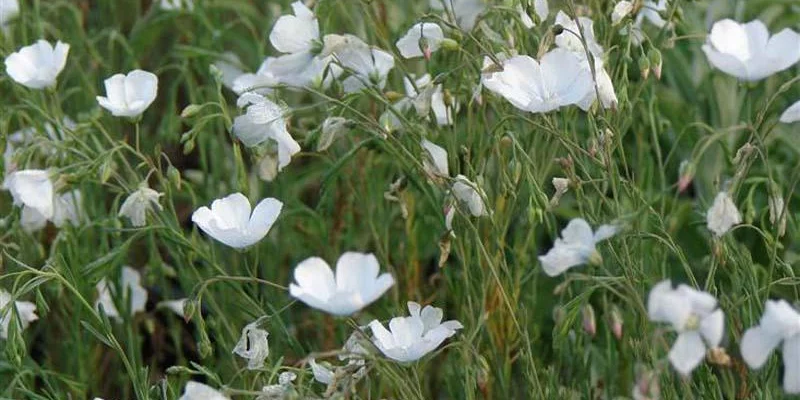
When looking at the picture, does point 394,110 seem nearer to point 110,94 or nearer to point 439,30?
point 439,30

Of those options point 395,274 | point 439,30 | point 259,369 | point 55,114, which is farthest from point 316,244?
point 259,369

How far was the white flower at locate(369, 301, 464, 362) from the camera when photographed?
160 centimetres

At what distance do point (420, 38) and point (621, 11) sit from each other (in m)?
0.26

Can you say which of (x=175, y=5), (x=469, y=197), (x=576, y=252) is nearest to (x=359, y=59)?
(x=469, y=197)

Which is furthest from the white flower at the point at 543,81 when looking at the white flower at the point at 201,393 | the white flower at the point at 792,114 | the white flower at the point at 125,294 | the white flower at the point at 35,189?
the white flower at the point at 125,294

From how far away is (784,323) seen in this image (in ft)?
4.47

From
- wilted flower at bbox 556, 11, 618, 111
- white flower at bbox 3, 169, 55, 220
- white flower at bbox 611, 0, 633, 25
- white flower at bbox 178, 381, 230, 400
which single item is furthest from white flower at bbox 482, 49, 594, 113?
white flower at bbox 3, 169, 55, 220

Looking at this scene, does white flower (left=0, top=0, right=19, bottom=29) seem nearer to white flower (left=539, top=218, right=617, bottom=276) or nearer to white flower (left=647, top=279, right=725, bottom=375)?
white flower (left=539, top=218, right=617, bottom=276)

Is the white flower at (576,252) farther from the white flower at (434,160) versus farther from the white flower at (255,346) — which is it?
the white flower at (255,346)

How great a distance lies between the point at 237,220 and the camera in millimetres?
1789

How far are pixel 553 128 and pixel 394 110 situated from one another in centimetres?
22

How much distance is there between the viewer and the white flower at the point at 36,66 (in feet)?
6.82

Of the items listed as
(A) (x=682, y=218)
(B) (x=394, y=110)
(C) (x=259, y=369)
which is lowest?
(A) (x=682, y=218)

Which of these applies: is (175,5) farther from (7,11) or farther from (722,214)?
(722,214)
